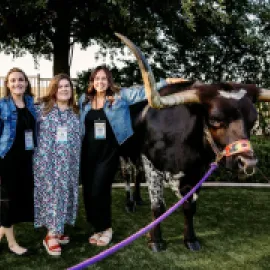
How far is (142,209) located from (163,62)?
21.7ft

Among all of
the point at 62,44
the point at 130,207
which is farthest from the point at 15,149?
the point at 62,44

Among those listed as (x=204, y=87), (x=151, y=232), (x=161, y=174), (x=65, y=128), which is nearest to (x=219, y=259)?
(x=151, y=232)

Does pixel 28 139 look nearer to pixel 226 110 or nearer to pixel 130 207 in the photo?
pixel 226 110

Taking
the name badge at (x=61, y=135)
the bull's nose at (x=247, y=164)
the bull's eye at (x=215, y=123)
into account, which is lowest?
the bull's nose at (x=247, y=164)

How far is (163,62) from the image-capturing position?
10961 millimetres

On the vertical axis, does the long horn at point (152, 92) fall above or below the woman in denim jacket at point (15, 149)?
above

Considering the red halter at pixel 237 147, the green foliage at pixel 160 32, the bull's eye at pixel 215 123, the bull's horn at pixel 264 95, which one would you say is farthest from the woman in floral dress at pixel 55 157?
the green foliage at pixel 160 32

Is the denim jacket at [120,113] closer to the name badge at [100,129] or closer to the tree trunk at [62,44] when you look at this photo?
the name badge at [100,129]

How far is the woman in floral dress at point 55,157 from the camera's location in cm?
353

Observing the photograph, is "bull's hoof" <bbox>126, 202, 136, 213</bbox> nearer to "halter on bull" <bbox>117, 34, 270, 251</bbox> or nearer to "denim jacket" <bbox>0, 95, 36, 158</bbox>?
"halter on bull" <bbox>117, 34, 270, 251</bbox>

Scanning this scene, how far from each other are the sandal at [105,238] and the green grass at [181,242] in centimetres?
7

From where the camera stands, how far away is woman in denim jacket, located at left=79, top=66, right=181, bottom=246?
12.0 ft

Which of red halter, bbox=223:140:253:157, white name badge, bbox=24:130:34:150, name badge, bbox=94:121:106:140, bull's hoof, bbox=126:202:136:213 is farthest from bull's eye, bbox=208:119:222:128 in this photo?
bull's hoof, bbox=126:202:136:213

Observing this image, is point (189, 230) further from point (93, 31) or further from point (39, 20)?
point (39, 20)
